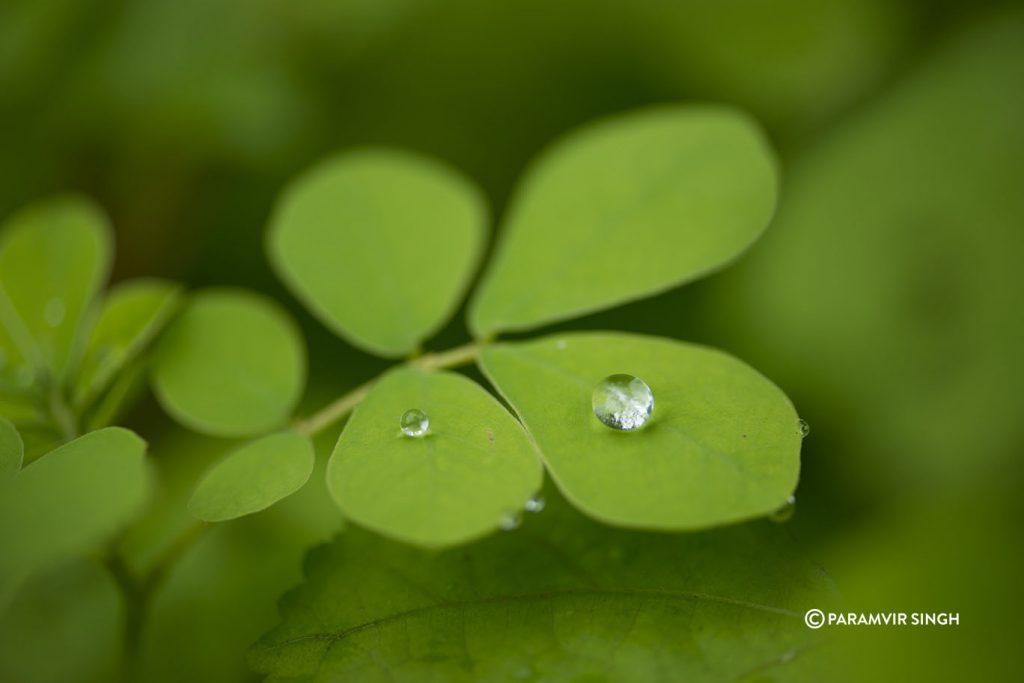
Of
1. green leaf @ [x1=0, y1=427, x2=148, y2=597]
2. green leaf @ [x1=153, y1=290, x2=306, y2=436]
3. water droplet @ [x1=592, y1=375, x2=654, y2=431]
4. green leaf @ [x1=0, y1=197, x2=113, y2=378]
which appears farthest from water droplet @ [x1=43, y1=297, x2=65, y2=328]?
water droplet @ [x1=592, y1=375, x2=654, y2=431]

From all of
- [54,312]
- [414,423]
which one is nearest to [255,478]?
[414,423]

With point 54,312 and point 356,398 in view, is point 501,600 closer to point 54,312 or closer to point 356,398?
point 356,398

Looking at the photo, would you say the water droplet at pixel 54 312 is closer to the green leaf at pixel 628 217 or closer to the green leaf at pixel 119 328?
the green leaf at pixel 119 328

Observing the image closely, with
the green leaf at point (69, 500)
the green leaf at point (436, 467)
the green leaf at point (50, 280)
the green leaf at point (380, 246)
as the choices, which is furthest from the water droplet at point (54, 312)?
the green leaf at point (436, 467)

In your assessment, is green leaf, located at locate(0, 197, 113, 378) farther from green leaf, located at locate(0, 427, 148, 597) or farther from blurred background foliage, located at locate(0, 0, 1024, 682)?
blurred background foliage, located at locate(0, 0, 1024, 682)

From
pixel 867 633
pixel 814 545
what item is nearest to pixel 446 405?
pixel 867 633

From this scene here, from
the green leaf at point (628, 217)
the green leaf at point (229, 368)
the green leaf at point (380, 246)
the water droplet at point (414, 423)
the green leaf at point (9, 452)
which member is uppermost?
the green leaf at point (628, 217)

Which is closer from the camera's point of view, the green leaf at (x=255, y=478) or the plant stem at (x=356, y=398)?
the green leaf at (x=255, y=478)
